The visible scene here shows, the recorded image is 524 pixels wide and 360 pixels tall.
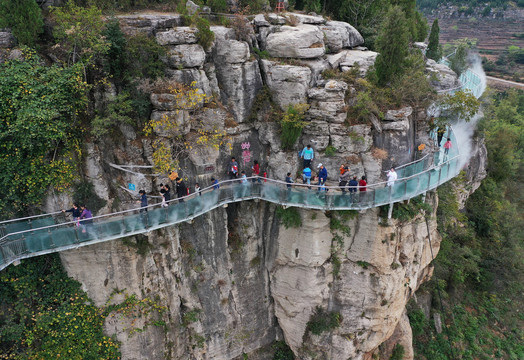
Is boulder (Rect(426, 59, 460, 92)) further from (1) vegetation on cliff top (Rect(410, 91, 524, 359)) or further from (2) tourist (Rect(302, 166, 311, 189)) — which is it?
(2) tourist (Rect(302, 166, 311, 189))

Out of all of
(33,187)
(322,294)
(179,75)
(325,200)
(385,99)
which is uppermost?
(179,75)

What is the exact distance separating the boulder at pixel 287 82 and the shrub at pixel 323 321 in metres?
10.2

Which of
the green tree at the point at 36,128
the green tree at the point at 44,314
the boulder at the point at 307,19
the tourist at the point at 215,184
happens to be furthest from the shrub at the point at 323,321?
the boulder at the point at 307,19

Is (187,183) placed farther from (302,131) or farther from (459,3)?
(459,3)

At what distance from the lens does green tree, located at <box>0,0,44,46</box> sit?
12289mm

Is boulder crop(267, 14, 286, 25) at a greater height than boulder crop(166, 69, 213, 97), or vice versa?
boulder crop(267, 14, 286, 25)

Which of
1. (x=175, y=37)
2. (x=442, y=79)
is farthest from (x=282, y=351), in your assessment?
(x=442, y=79)

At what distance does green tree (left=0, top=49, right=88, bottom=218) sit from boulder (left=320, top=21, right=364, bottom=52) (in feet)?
39.1

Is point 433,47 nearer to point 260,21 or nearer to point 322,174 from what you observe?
point 260,21

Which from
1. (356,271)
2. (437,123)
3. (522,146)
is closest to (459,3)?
(522,146)

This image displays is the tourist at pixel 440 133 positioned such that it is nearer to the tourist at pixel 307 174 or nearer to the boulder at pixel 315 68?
the boulder at pixel 315 68

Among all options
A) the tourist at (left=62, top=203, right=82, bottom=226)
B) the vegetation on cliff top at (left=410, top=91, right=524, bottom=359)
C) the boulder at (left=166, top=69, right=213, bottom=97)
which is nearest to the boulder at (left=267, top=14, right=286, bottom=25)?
the boulder at (left=166, top=69, right=213, bottom=97)

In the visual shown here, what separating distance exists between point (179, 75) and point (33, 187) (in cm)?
677

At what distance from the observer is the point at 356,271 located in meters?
16.5
